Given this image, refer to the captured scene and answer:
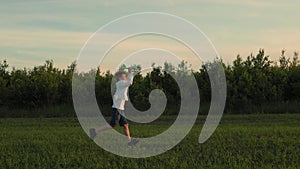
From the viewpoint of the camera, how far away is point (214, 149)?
11.3 metres

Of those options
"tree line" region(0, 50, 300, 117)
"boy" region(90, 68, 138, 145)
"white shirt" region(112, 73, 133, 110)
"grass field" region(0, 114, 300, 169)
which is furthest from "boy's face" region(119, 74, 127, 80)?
"tree line" region(0, 50, 300, 117)

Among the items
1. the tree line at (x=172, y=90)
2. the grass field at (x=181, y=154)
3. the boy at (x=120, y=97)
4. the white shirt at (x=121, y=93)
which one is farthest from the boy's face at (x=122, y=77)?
the tree line at (x=172, y=90)

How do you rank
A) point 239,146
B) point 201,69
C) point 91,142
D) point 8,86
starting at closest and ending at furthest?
1. point 239,146
2. point 91,142
3. point 201,69
4. point 8,86

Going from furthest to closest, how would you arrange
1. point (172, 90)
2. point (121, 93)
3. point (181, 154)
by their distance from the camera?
1. point (172, 90)
2. point (121, 93)
3. point (181, 154)

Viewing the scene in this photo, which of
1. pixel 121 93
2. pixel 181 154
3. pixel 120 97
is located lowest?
pixel 181 154

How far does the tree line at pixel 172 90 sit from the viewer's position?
1431 inches

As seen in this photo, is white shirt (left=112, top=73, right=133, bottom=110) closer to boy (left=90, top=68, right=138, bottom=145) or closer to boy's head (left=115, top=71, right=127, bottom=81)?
boy (left=90, top=68, right=138, bottom=145)

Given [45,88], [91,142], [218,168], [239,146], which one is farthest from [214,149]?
[45,88]

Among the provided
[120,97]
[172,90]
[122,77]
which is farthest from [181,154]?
[172,90]

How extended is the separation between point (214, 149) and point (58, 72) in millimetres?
36003

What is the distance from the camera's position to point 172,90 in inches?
1560

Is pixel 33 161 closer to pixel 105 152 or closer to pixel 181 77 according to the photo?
pixel 105 152

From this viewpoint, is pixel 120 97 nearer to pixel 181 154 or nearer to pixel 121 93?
pixel 121 93

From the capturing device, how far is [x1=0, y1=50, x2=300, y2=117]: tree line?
36344 mm
